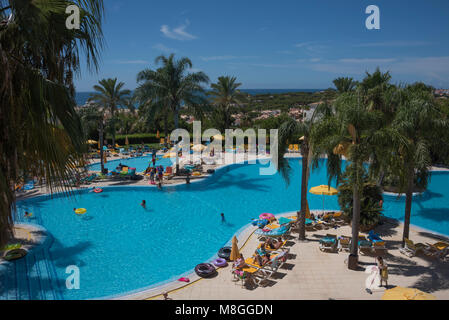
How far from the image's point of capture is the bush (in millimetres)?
13422

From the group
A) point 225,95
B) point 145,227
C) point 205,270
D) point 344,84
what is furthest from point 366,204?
point 225,95

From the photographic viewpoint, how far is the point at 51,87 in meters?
2.60

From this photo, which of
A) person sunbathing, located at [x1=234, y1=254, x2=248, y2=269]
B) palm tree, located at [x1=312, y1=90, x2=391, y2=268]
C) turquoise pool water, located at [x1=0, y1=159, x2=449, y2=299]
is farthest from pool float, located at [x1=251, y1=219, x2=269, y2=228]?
palm tree, located at [x1=312, y1=90, x2=391, y2=268]

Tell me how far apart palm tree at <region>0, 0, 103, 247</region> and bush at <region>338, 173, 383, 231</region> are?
40.6 ft

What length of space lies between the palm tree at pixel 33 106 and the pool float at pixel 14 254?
10477 mm

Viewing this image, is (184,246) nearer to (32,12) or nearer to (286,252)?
Answer: (286,252)

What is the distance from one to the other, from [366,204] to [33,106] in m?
13.7

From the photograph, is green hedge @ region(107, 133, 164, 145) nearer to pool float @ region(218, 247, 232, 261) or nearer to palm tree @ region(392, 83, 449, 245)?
pool float @ region(218, 247, 232, 261)

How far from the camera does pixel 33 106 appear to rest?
2609 mm

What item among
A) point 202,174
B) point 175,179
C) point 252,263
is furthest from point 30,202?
point 252,263

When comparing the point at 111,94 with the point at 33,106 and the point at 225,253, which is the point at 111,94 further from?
the point at 33,106

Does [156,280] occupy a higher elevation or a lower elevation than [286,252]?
lower

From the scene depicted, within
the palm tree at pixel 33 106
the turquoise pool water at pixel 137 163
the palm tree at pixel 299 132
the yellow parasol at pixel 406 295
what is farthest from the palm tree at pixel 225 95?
the palm tree at pixel 33 106
